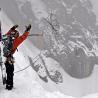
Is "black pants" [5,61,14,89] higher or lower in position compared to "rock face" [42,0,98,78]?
lower

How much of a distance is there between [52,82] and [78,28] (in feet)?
153

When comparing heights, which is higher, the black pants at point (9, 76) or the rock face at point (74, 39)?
the rock face at point (74, 39)

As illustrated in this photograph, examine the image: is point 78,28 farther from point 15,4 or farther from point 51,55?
point 15,4

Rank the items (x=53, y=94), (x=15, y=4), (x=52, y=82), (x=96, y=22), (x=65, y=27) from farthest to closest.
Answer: (x=96, y=22) → (x=65, y=27) → (x=15, y=4) → (x=52, y=82) → (x=53, y=94)

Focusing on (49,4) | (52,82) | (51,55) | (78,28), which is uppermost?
(49,4)

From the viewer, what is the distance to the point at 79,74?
13362 centimetres

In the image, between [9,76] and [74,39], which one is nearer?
[9,76]

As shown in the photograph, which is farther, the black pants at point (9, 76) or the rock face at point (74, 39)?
the rock face at point (74, 39)

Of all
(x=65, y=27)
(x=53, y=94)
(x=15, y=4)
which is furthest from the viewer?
(x=65, y=27)

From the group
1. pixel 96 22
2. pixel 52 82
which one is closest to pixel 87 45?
pixel 96 22

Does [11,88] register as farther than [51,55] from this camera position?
No

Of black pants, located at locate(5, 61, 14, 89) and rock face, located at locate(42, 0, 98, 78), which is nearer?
black pants, located at locate(5, 61, 14, 89)

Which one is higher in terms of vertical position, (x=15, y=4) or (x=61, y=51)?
(x=15, y=4)

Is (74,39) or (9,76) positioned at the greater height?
(74,39)
